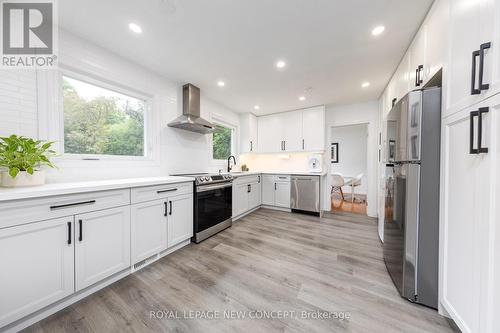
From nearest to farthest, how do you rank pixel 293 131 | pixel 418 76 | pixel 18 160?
pixel 18 160
pixel 418 76
pixel 293 131

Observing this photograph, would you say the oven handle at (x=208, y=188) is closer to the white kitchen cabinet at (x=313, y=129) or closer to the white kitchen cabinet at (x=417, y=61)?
the white kitchen cabinet at (x=313, y=129)

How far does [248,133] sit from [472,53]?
3.75 m

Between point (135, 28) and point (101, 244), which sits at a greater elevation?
point (135, 28)

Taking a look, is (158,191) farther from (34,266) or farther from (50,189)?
(34,266)

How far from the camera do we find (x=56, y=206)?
1.24 m

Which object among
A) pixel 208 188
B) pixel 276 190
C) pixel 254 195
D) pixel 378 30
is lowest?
pixel 254 195

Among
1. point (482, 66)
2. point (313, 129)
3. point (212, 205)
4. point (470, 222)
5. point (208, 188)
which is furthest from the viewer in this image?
point (313, 129)

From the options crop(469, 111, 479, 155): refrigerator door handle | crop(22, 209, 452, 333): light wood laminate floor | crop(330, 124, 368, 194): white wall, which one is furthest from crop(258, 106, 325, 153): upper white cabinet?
crop(469, 111, 479, 155): refrigerator door handle

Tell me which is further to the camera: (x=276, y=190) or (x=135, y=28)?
(x=276, y=190)

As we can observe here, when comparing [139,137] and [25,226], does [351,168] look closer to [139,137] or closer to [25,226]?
[139,137]

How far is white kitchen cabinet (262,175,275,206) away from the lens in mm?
4139

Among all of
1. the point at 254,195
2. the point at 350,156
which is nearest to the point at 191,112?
the point at 254,195

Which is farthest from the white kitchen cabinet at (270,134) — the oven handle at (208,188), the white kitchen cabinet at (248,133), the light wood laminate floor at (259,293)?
the light wood laminate floor at (259,293)

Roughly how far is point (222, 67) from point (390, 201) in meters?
2.59
